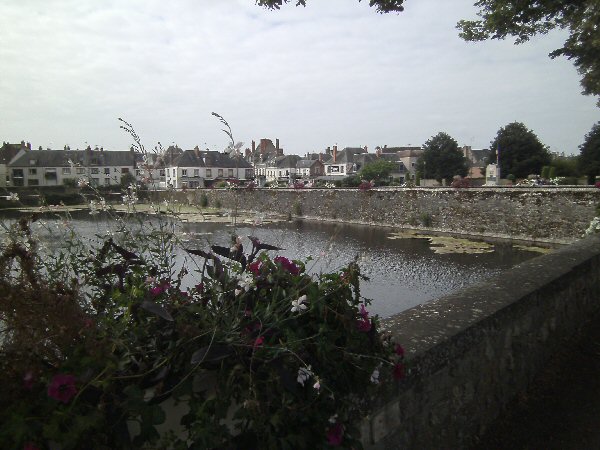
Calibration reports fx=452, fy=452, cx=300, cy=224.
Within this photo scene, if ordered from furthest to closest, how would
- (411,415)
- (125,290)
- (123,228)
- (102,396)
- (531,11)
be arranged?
(531,11) → (411,415) → (123,228) → (125,290) → (102,396)

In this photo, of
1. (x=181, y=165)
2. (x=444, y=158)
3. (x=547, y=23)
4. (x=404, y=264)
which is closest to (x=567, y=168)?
(x=444, y=158)

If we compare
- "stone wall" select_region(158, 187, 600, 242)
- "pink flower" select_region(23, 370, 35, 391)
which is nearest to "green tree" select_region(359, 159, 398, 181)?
"stone wall" select_region(158, 187, 600, 242)

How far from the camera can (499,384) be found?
120 inches

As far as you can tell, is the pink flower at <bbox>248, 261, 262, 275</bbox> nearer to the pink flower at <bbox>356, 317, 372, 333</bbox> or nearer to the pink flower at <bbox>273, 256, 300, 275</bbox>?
the pink flower at <bbox>273, 256, 300, 275</bbox>

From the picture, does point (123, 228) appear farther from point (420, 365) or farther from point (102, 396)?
point (420, 365)

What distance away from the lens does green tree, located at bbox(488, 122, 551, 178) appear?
145ft

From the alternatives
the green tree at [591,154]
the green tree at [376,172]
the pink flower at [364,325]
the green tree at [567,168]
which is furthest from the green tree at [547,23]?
the green tree at [376,172]

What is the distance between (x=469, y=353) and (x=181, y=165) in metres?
2.46

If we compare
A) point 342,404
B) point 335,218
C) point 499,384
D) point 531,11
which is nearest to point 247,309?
point 342,404

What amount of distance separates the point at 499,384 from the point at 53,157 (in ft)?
182

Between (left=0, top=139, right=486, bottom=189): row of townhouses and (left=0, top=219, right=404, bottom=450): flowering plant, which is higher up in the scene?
(left=0, top=139, right=486, bottom=189): row of townhouses

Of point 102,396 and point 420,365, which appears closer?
point 102,396

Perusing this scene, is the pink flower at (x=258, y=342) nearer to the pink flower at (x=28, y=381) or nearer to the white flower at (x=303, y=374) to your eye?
the white flower at (x=303, y=374)

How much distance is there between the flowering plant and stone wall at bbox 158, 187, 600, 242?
11.9 m
